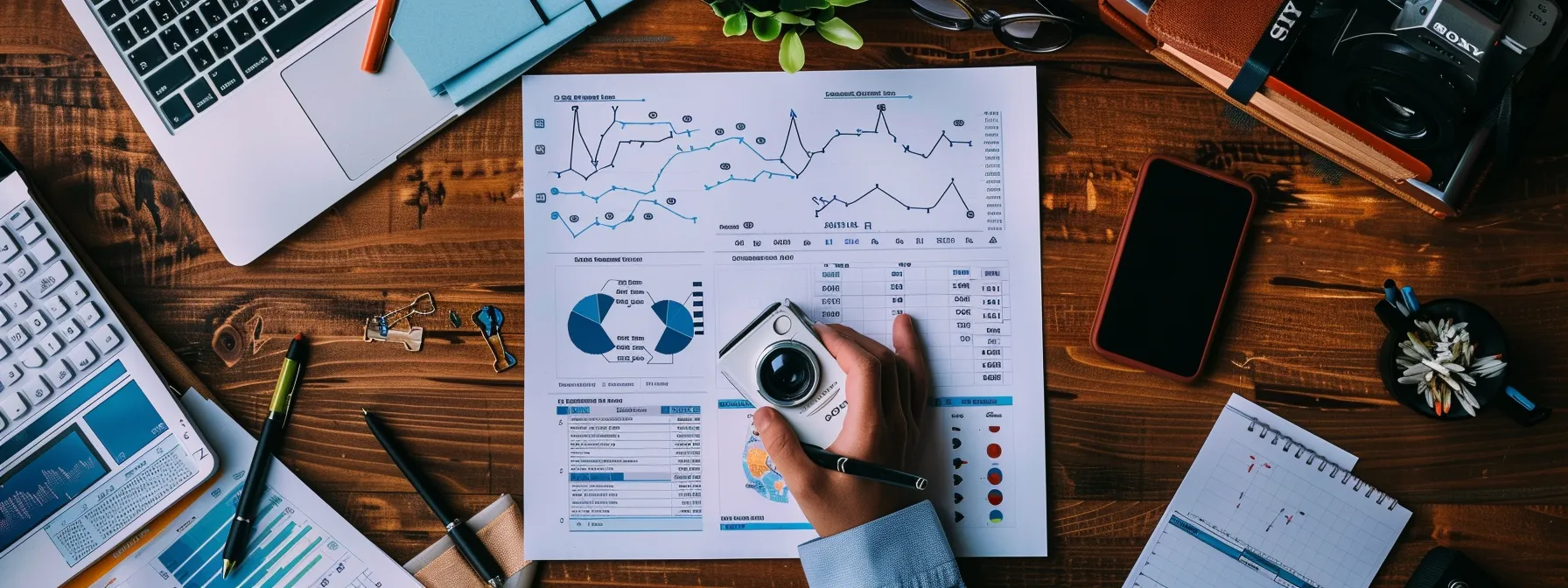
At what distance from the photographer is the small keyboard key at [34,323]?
88cm

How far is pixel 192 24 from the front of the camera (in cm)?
90

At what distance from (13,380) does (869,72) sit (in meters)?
0.94

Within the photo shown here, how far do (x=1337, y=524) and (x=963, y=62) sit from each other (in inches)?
24.9

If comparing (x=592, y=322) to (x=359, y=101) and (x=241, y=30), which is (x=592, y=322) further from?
(x=241, y=30)

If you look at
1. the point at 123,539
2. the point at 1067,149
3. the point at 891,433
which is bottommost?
the point at 123,539

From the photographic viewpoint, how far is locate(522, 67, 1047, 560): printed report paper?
3.03 ft

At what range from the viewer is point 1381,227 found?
0.92 m

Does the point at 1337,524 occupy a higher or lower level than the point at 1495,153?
lower

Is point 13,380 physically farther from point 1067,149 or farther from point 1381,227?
point 1381,227

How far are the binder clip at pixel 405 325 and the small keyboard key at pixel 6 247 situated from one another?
35 cm

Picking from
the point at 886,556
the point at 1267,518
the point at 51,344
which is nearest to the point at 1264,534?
the point at 1267,518

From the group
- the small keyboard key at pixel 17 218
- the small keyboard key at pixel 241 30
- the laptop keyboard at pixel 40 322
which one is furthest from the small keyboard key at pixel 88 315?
the small keyboard key at pixel 241 30

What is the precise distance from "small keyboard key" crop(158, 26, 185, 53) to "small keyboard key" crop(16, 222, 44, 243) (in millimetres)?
228

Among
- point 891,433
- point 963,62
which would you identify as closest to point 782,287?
point 891,433
